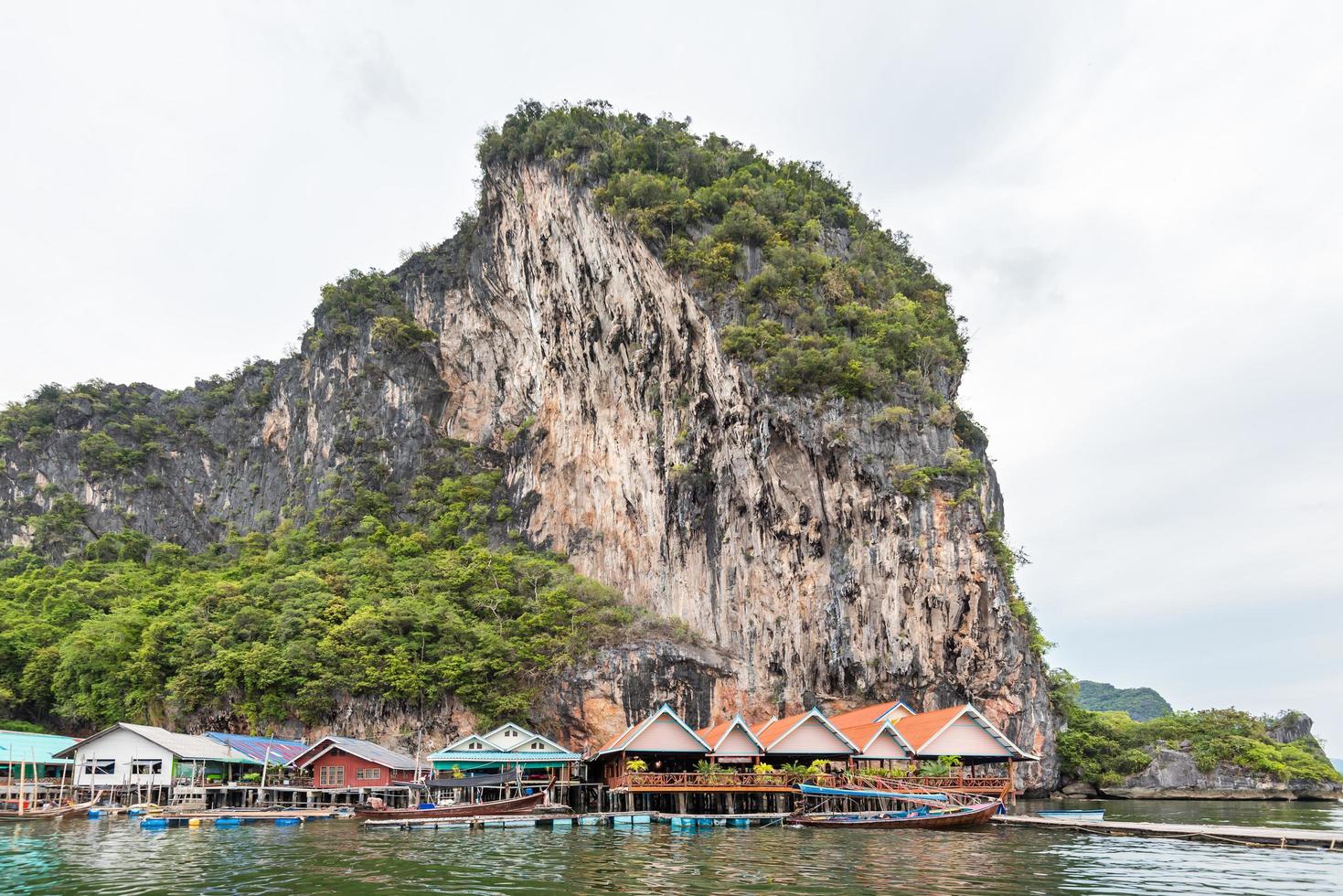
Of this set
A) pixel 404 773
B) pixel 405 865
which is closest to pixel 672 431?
pixel 404 773

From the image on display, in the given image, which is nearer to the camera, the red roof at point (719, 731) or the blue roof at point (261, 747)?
the red roof at point (719, 731)

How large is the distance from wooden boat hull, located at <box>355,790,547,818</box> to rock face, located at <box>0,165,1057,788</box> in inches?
363

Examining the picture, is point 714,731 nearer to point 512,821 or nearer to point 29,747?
point 512,821

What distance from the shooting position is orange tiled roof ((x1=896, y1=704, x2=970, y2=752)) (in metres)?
34.9

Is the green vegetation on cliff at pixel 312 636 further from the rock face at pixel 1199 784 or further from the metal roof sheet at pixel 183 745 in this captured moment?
the rock face at pixel 1199 784

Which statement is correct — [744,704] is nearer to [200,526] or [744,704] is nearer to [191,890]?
[191,890]

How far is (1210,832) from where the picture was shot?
90.6 ft

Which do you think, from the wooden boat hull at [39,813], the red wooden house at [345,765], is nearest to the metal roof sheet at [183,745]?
the red wooden house at [345,765]

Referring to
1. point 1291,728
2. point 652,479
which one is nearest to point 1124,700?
point 1291,728

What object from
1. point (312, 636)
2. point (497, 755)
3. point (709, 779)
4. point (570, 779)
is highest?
point (312, 636)

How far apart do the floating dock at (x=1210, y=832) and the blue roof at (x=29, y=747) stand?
134 ft

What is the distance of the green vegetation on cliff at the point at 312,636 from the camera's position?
43812 mm

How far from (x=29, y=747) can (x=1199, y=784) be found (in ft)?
215

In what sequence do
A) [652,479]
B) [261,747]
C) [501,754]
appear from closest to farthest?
[501,754]
[261,747]
[652,479]
